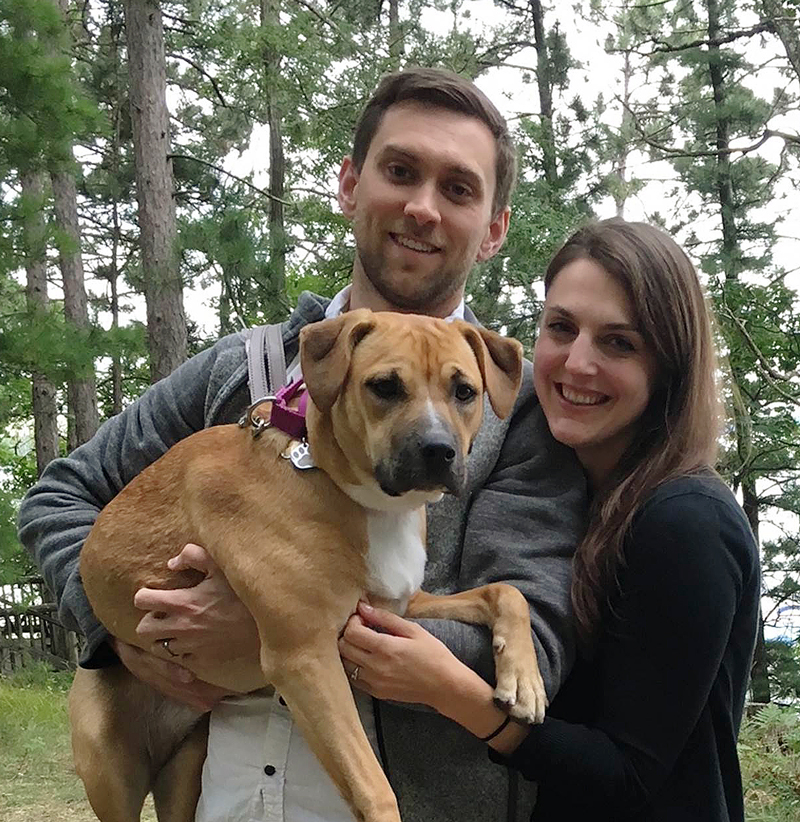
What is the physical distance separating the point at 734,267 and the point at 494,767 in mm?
13232

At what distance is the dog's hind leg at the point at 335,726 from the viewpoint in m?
2.17

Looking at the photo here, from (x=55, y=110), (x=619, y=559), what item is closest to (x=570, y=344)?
(x=619, y=559)

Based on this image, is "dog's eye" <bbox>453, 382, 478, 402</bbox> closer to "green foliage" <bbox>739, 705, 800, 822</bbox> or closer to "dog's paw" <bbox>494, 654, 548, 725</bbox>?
"dog's paw" <bbox>494, 654, 548, 725</bbox>

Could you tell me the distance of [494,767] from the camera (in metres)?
2.57

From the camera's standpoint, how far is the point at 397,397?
2.48 metres

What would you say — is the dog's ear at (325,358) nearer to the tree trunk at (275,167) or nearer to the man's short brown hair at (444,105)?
the man's short brown hair at (444,105)

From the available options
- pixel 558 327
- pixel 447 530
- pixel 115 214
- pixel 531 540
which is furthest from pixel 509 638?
pixel 115 214

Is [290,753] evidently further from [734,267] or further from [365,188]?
[734,267]

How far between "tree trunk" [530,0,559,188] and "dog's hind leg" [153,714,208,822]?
9978 millimetres

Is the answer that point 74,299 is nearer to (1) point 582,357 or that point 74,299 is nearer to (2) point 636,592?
(1) point 582,357

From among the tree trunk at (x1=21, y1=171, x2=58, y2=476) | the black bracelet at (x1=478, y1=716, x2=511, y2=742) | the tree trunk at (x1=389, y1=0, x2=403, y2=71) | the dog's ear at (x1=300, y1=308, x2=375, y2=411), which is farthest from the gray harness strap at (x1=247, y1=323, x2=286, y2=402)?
the tree trunk at (x1=389, y1=0, x2=403, y2=71)

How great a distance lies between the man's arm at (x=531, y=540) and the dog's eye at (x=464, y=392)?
0.33m

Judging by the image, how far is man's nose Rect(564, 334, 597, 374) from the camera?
2611mm

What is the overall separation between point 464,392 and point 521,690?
858mm
